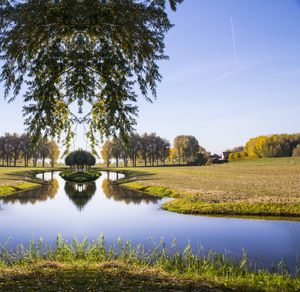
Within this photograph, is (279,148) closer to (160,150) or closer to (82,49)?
(160,150)

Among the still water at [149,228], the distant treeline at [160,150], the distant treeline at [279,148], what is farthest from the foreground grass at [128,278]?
the distant treeline at [279,148]

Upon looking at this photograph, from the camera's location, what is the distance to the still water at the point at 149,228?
1908cm

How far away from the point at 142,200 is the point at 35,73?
29.3m

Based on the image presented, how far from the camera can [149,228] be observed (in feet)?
78.8

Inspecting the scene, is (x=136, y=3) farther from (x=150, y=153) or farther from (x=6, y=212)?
(x=150, y=153)

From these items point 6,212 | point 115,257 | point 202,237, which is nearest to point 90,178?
point 6,212

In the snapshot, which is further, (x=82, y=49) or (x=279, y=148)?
(x=279, y=148)

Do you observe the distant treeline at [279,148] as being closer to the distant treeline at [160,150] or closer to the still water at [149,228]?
the distant treeline at [160,150]

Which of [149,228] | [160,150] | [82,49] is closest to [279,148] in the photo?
[160,150]

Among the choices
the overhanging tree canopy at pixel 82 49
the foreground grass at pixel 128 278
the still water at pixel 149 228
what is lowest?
the still water at pixel 149 228

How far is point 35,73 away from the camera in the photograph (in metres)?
11.9

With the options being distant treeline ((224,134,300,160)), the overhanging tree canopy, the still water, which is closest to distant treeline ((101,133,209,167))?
distant treeline ((224,134,300,160))

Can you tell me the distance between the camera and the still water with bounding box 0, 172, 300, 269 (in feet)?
62.6

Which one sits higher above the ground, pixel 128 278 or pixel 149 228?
pixel 128 278
